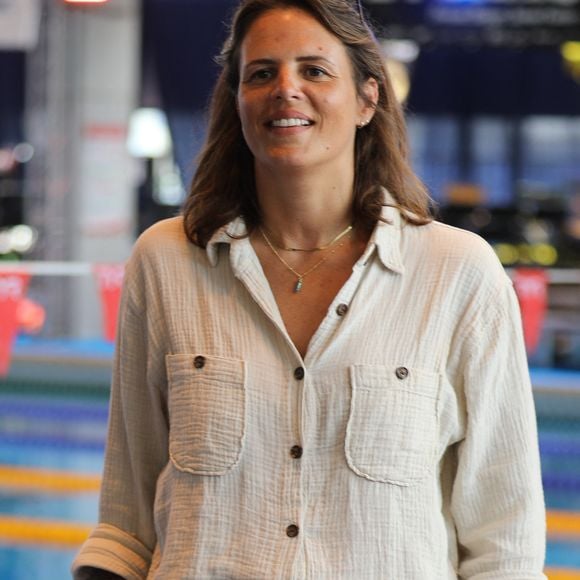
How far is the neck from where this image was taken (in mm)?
1894

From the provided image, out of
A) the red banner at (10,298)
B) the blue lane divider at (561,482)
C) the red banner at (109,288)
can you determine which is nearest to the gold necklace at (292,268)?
the blue lane divider at (561,482)

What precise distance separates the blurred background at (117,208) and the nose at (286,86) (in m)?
0.40

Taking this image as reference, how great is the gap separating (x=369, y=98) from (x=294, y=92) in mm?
201

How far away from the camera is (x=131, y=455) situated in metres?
1.96

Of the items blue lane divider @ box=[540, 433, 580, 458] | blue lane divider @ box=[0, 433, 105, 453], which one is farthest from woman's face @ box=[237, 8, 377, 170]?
blue lane divider @ box=[540, 433, 580, 458]

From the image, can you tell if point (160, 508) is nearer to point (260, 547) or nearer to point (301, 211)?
point (260, 547)

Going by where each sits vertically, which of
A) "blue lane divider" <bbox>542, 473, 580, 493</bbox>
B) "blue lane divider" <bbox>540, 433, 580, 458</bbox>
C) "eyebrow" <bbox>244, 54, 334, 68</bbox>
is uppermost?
"eyebrow" <bbox>244, 54, 334, 68</bbox>

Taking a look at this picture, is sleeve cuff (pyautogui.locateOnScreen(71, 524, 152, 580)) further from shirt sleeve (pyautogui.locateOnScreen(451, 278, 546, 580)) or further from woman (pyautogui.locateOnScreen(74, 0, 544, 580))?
shirt sleeve (pyautogui.locateOnScreen(451, 278, 546, 580))

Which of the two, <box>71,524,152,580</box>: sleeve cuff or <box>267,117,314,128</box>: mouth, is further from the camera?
<box>71,524,152,580</box>: sleeve cuff

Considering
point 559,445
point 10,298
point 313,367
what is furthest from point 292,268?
point 10,298

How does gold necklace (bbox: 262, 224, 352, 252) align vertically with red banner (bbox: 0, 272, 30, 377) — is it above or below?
below

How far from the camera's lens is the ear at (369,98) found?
77.0 inches

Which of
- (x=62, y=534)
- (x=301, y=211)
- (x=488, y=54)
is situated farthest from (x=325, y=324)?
(x=488, y=54)

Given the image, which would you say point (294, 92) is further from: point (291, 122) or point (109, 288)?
point (109, 288)
